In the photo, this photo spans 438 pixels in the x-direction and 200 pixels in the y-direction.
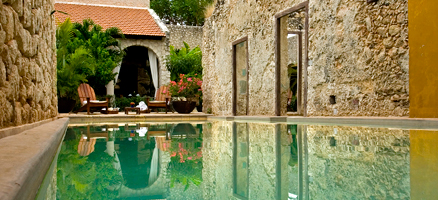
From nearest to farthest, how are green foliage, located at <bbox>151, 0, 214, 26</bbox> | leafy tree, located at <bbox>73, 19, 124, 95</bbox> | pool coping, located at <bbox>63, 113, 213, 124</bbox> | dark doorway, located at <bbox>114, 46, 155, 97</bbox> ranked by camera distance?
pool coping, located at <bbox>63, 113, 213, 124</bbox>
leafy tree, located at <bbox>73, 19, 124, 95</bbox>
dark doorway, located at <bbox>114, 46, 155, 97</bbox>
green foliage, located at <bbox>151, 0, 214, 26</bbox>

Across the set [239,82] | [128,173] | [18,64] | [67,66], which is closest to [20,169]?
[128,173]

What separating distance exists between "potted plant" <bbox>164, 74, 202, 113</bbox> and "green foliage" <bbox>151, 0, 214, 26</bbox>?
14.8 metres

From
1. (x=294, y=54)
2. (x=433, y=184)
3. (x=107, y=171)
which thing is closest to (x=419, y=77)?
(x=433, y=184)

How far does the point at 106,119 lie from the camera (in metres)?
10.2

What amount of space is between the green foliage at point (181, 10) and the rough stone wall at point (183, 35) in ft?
15.4

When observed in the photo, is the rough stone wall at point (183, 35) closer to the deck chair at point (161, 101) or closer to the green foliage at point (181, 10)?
the green foliage at point (181, 10)

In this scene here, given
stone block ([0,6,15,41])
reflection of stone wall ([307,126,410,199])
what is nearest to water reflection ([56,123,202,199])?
reflection of stone wall ([307,126,410,199])

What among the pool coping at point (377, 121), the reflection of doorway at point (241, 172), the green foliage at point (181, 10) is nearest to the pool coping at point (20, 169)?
the reflection of doorway at point (241, 172)

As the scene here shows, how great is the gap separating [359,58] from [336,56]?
58 centimetres

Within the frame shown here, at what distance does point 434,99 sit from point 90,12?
53.8 feet

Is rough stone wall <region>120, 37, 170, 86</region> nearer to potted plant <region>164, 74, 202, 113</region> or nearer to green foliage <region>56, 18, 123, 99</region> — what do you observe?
green foliage <region>56, 18, 123, 99</region>

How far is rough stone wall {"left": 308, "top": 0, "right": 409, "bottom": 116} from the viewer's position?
5484 millimetres

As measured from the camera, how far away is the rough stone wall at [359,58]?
5484 millimetres

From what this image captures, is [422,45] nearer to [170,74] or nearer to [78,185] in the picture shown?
[78,185]
